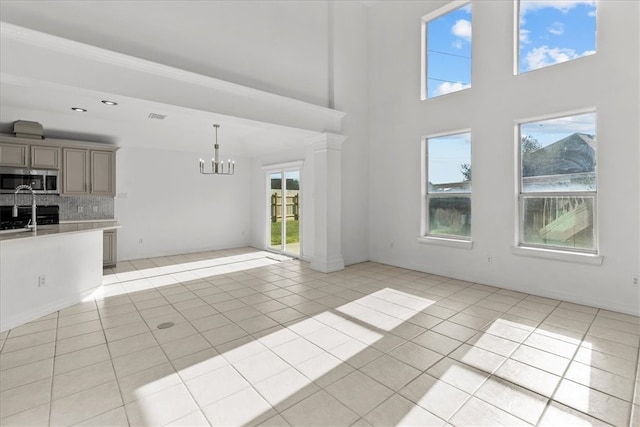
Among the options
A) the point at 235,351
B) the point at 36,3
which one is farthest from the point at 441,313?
the point at 36,3

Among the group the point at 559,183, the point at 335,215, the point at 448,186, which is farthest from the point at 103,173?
the point at 559,183

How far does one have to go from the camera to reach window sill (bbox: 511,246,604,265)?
367cm

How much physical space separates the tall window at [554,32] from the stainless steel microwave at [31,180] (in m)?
7.77

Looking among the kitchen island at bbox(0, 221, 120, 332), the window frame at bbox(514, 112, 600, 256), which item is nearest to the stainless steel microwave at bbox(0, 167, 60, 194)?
the kitchen island at bbox(0, 221, 120, 332)

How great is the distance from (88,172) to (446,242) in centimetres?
659

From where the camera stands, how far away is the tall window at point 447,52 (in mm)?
4934

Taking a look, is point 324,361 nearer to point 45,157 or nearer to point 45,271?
point 45,271

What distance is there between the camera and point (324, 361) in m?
2.53

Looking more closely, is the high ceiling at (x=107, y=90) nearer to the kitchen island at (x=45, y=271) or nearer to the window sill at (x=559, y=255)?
the kitchen island at (x=45, y=271)

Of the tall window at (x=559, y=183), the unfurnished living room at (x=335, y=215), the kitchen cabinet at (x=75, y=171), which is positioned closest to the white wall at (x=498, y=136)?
the unfurnished living room at (x=335, y=215)

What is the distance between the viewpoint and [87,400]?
205 cm

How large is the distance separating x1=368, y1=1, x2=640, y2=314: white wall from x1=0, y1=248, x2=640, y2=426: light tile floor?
1.39 ft

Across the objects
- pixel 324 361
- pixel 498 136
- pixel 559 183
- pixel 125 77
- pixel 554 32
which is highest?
pixel 554 32

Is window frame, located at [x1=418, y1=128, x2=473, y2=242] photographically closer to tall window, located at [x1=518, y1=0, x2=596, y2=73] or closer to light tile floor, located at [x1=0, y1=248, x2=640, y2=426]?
light tile floor, located at [x1=0, y1=248, x2=640, y2=426]
